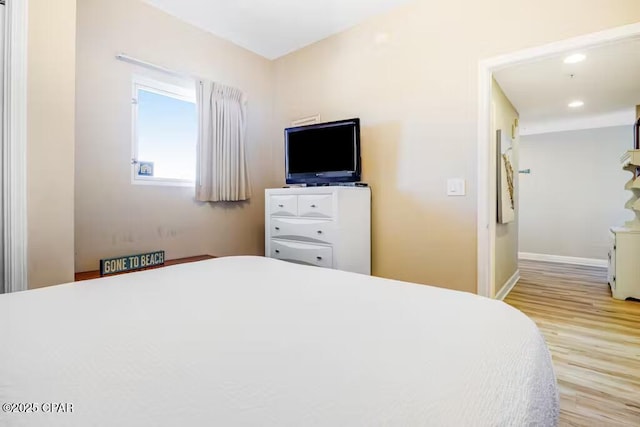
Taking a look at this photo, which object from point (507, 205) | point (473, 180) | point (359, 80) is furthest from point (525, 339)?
point (507, 205)

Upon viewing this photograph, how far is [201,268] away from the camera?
4.40 feet

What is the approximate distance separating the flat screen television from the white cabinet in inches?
115

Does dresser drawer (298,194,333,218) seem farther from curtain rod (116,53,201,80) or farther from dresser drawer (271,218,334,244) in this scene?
curtain rod (116,53,201,80)

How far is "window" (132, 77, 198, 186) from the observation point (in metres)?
2.50

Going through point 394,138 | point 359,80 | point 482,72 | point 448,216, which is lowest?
point 448,216

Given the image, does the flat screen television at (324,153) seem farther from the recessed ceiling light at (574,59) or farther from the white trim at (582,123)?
the white trim at (582,123)

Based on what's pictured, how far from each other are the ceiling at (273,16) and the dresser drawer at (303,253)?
1960 mm

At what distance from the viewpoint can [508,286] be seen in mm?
3525

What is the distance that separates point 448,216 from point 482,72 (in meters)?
1.05

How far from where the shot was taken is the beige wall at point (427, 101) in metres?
2.07

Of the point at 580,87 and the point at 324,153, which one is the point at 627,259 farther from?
the point at 324,153

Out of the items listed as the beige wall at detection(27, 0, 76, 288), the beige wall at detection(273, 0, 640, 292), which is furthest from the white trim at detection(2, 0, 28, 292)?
the beige wall at detection(273, 0, 640, 292)

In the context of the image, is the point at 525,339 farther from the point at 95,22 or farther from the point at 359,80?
the point at 95,22

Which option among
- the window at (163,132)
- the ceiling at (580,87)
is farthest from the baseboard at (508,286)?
the window at (163,132)
